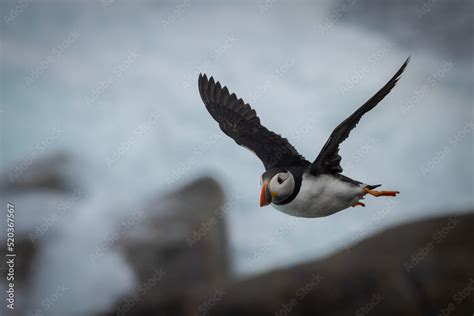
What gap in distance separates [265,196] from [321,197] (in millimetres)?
355

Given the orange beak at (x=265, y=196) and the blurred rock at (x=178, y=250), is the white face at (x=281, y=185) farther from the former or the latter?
the blurred rock at (x=178, y=250)

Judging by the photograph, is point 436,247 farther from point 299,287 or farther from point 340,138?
point 340,138

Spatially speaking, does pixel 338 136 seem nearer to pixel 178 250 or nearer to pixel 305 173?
pixel 305 173

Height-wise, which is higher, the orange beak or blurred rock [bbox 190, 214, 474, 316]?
the orange beak

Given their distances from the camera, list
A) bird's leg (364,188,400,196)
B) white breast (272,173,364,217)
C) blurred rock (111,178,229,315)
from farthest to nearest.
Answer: blurred rock (111,178,229,315), bird's leg (364,188,400,196), white breast (272,173,364,217)

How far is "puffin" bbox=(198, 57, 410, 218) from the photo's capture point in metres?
2.32

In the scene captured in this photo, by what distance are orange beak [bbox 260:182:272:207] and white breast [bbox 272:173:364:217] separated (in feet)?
0.56

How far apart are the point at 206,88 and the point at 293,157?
2.58ft

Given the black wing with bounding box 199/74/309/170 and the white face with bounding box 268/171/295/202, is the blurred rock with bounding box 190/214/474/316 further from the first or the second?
the white face with bounding box 268/171/295/202

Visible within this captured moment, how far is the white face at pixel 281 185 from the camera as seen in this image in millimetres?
2312

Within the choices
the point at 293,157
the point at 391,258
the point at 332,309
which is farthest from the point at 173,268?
the point at 293,157

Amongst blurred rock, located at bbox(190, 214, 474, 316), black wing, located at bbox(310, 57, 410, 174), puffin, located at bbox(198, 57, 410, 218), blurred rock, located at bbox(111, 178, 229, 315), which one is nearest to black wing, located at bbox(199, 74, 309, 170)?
puffin, located at bbox(198, 57, 410, 218)

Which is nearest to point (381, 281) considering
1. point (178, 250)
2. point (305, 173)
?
point (178, 250)

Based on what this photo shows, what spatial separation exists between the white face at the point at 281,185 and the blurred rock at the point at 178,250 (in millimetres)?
2883
